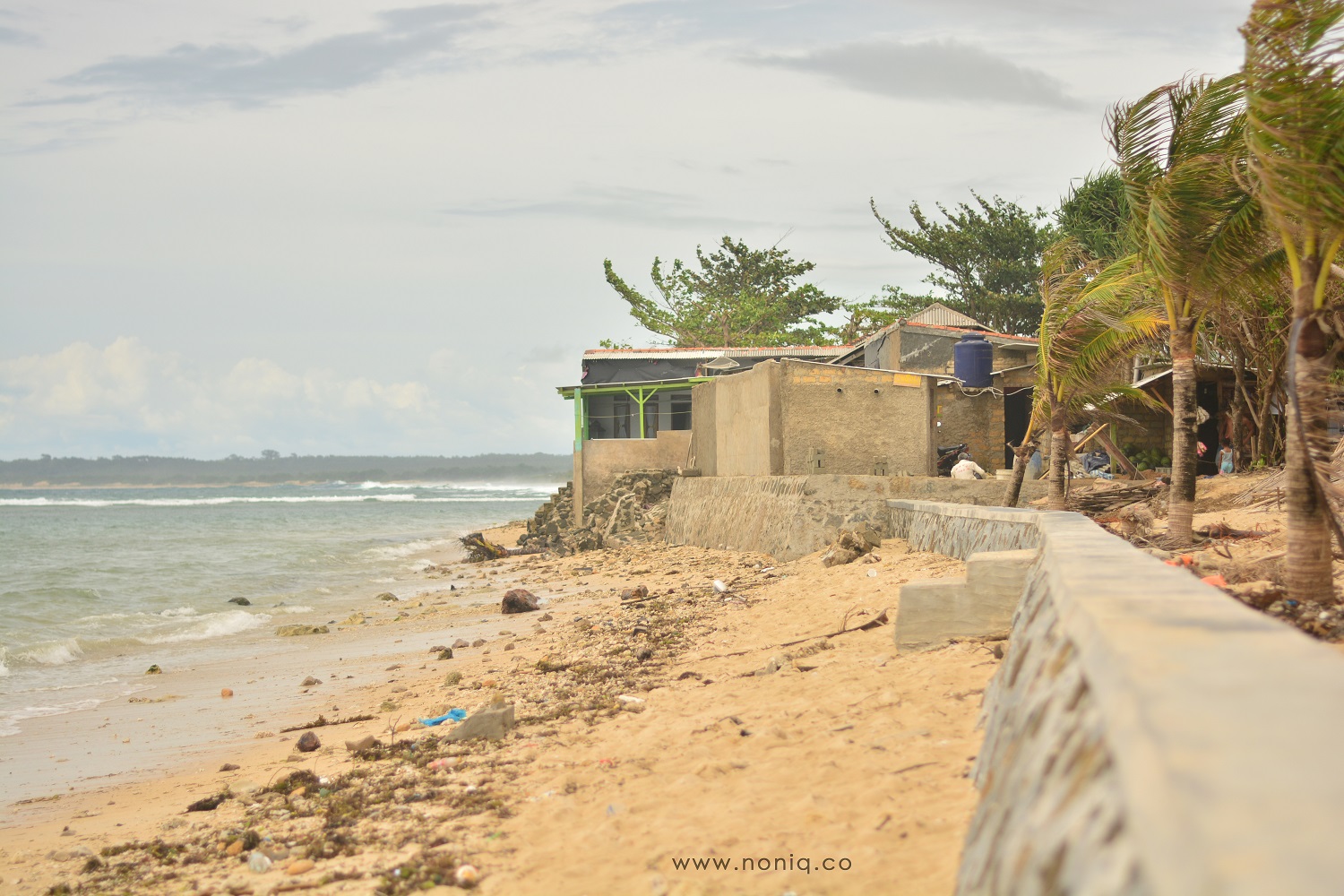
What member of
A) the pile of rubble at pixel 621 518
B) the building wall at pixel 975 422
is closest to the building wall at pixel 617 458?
the pile of rubble at pixel 621 518

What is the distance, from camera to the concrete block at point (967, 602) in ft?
19.8

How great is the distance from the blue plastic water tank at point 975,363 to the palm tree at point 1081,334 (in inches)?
322

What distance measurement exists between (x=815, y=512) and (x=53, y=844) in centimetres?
956

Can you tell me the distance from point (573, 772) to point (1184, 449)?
6449 mm

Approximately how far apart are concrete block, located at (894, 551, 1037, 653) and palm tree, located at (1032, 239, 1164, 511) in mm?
5706

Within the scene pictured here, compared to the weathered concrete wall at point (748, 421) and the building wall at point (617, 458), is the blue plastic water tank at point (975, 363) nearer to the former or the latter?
the weathered concrete wall at point (748, 421)

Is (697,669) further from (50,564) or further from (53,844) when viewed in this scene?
(50,564)

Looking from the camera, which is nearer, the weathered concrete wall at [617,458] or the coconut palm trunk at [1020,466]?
the coconut palm trunk at [1020,466]

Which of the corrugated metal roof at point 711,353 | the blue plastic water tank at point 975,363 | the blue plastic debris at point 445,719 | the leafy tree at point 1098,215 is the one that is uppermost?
the leafy tree at point 1098,215

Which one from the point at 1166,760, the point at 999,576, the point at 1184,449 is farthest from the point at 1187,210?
the point at 1166,760

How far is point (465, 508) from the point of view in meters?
64.2

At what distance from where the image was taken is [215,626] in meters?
14.7

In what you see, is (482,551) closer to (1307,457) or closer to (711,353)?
(711,353)

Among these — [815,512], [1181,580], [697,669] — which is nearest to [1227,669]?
[1181,580]
